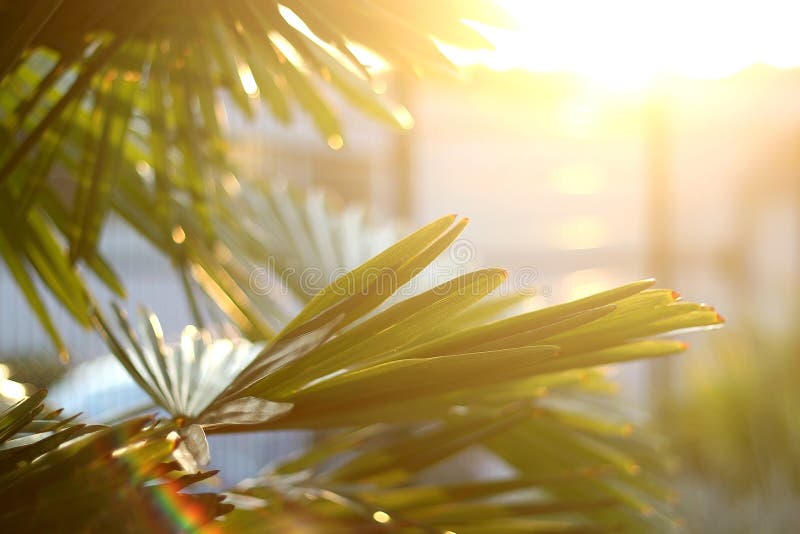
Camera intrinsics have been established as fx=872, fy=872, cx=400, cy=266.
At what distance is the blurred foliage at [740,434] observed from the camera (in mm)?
1802

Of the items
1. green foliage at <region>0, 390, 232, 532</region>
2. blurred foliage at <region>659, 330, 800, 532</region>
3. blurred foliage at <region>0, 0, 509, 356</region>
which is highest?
blurred foliage at <region>0, 0, 509, 356</region>

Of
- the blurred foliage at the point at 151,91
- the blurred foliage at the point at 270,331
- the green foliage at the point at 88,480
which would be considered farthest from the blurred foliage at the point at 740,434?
the green foliage at the point at 88,480

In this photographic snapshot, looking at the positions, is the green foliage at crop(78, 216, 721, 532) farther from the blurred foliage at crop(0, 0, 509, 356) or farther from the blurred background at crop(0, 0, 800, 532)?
the blurred background at crop(0, 0, 800, 532)

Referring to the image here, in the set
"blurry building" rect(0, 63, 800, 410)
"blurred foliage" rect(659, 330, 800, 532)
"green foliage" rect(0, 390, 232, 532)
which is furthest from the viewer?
"blurry building" rect(0, 63, 800, 410)

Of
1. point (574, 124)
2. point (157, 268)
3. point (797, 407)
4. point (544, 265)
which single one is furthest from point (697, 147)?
point (157, 268)

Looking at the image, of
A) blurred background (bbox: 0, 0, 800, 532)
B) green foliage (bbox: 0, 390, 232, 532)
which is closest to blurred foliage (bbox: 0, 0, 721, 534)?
green foliage (bbox: 0, 390, 232, 532)

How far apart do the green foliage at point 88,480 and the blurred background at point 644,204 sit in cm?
132

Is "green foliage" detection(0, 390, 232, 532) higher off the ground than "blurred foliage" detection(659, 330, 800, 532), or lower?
higher

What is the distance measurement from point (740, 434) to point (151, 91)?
6.52 ft

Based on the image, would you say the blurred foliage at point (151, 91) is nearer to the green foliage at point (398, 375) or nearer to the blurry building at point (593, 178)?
the green foliage at point (398, 375)

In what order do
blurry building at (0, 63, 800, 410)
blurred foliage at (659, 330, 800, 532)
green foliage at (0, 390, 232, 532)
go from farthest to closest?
blurry building at (0, 63, 800, 410) < blurred foliage at (659, 330, 800, 532) < green foliage at (0, 390, 232, 532)

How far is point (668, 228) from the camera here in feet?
10.2

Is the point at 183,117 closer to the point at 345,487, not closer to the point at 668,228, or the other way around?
the point at 345,487

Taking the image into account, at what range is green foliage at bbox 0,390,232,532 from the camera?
25 cm
